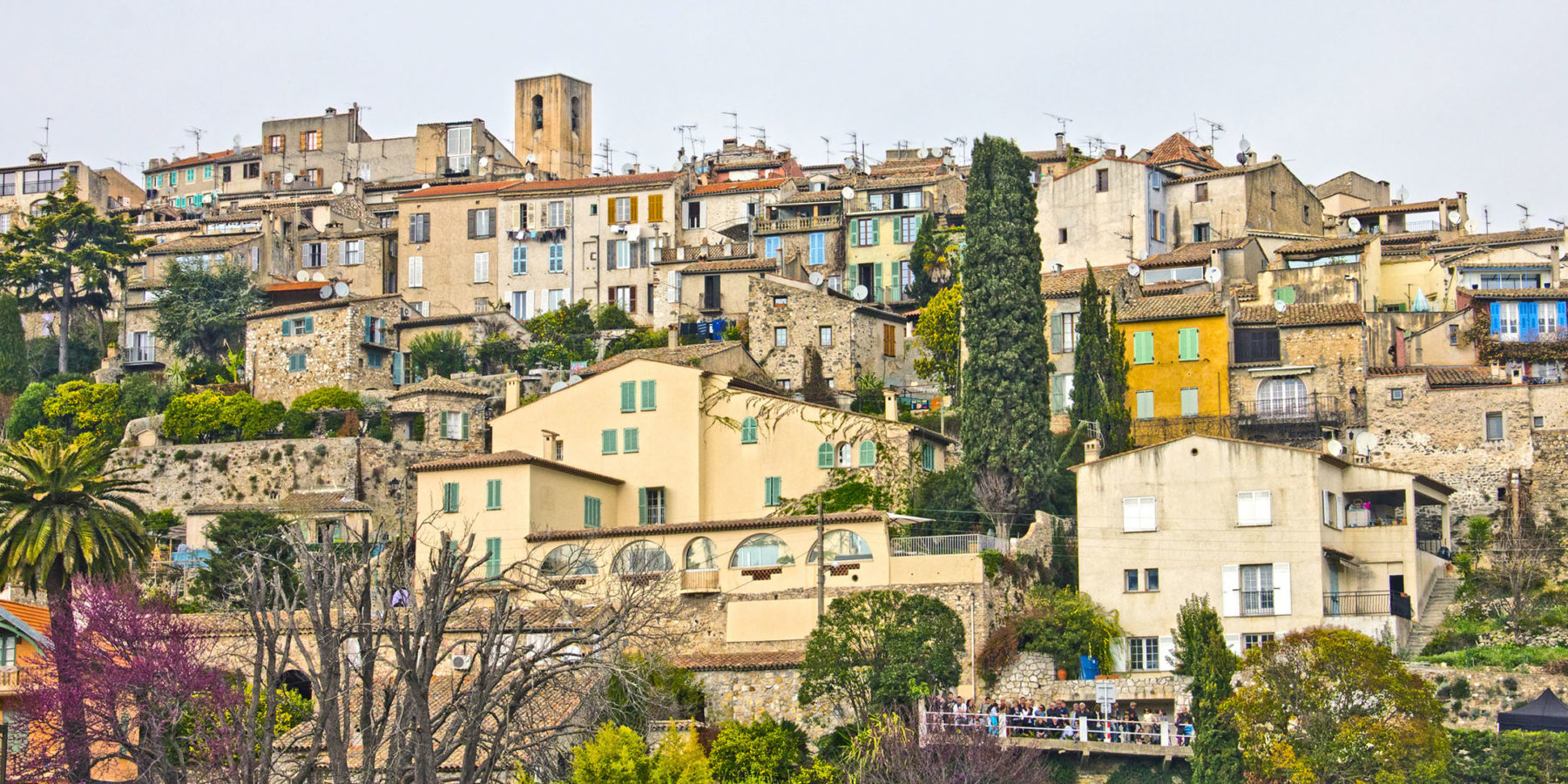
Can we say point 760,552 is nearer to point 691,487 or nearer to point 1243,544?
point 691,487

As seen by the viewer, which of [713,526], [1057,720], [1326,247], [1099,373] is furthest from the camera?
[1326,247]

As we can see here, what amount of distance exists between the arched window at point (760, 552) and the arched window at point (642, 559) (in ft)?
6.55

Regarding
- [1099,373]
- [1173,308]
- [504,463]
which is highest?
[1173,308]

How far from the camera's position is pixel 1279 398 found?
63.4 metres

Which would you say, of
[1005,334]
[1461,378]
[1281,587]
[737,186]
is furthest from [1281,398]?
[737,186]

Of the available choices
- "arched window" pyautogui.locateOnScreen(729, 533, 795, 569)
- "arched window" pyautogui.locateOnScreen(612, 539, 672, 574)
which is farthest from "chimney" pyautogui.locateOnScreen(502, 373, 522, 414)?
"arched window" pyautogui.locateOnScreen(729, 533, 795, 569)

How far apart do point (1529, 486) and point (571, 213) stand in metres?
42.2

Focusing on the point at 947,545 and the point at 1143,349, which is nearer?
the point at 947,545

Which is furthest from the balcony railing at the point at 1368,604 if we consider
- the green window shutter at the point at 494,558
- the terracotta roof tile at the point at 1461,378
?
the green window shutter at the point at 494,558

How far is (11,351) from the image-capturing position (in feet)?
283

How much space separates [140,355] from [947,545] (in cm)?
4465

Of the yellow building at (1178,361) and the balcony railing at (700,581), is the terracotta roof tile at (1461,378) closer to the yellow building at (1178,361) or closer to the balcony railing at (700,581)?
the yellow building at (1178,361)

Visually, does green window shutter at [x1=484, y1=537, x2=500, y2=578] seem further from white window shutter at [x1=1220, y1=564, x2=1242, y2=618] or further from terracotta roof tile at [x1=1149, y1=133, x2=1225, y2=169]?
terracotta roof tile at [x1=1149, y1=133, x2=1225, y2=169]

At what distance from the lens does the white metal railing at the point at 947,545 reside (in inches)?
2098
